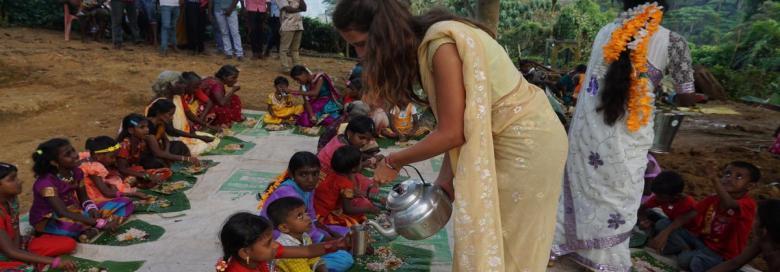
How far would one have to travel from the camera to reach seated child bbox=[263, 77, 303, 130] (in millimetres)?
6105

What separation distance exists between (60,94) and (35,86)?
686 millimetres

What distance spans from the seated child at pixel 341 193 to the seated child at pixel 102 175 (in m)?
1.37

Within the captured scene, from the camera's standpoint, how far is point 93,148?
3.53m

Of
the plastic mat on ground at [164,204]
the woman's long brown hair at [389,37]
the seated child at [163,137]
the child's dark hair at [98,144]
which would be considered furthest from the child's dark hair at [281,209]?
the seated child at [163,137]

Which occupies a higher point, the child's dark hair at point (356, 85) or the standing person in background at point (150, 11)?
the standing person in background at point (150, 11)

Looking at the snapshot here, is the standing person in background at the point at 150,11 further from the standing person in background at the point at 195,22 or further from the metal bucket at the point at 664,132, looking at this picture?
the metal bucket at the point at 664,132

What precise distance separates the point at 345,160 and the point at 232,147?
231 cm

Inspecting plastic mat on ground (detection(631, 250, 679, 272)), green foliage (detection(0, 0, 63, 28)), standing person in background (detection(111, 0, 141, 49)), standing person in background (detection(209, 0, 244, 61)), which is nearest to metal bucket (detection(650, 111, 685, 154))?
plastic mat on ground (detection(631, 250, 679, 272))

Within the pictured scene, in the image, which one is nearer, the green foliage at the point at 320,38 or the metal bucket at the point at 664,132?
the metal bucket at the point at 664,132

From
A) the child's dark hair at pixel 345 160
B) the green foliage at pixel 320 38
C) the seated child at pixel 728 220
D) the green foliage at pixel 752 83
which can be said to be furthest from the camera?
the green foliage at pixel 320 38

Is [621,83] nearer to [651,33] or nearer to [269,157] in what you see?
[651,33]

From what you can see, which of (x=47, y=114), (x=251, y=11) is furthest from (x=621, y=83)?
(x=251, y=11)

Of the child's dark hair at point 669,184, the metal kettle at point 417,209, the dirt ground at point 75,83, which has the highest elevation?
the metal kettle at point 417,209

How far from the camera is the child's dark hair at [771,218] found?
2.57 meters
